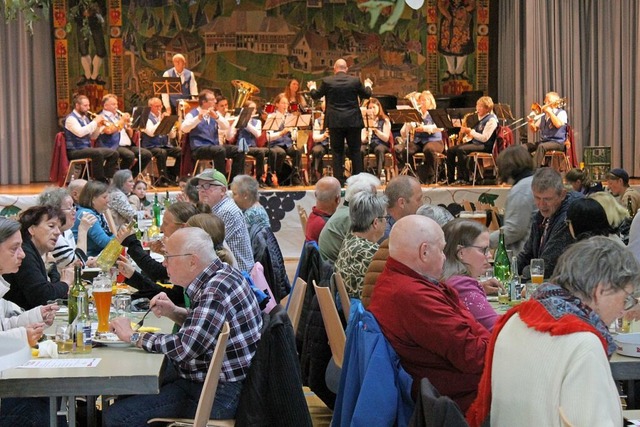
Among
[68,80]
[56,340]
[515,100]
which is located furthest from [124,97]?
[56,340]

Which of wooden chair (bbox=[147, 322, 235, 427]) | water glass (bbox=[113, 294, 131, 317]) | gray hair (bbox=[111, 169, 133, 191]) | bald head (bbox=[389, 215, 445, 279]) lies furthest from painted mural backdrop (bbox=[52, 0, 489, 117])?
wooden chair (bbox=[147, 322, 235, 427])

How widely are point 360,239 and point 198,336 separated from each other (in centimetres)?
171

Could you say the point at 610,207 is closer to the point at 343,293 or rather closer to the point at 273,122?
the point at 343,293

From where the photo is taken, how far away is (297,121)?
14.9 meters

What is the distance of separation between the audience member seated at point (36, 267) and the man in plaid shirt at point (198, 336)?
44.1 inches

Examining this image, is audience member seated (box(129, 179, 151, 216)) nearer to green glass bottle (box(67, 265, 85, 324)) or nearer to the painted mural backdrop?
green glass bottle (box(67, 265, 85, 324))

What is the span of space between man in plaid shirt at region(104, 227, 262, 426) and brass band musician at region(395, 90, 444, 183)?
11037mm

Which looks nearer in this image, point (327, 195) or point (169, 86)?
point (327, 195)

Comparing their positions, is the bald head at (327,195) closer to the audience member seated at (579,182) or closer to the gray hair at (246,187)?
the gray hair at (246,187)

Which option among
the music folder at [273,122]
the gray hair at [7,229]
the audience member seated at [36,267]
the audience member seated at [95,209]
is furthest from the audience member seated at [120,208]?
the music folder at [273,122]

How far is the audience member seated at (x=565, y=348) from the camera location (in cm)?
256

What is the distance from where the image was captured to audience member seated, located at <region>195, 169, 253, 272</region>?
6848 millimetres

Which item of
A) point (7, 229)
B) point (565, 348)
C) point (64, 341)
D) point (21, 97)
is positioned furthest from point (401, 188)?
point (21, 97)

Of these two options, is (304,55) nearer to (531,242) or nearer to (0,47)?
(0,47)
